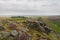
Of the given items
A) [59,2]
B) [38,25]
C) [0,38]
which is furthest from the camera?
[59,2]

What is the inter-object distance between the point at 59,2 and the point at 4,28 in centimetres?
220

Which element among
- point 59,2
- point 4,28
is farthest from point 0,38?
point 59,2

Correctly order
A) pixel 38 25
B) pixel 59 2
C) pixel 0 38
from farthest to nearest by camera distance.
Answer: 1. pixel 59 2
2. pixel 38 25
3. pixel 0 38

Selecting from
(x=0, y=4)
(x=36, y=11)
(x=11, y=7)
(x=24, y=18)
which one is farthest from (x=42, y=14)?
(x=0, y=4)

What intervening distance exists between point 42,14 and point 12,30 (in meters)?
1.21

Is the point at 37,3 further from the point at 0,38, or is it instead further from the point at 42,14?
the point at 0,38

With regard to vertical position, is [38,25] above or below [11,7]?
below

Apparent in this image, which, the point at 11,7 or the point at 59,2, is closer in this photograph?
the point at 11,7

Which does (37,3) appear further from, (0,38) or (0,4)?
(0,38)

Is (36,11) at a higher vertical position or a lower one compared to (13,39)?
higher

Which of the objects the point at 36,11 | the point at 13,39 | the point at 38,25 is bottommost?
the point at 13,39

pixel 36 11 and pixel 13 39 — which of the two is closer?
pixel 13 39

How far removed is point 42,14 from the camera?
581 centimetres

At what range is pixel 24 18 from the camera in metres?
5.60
